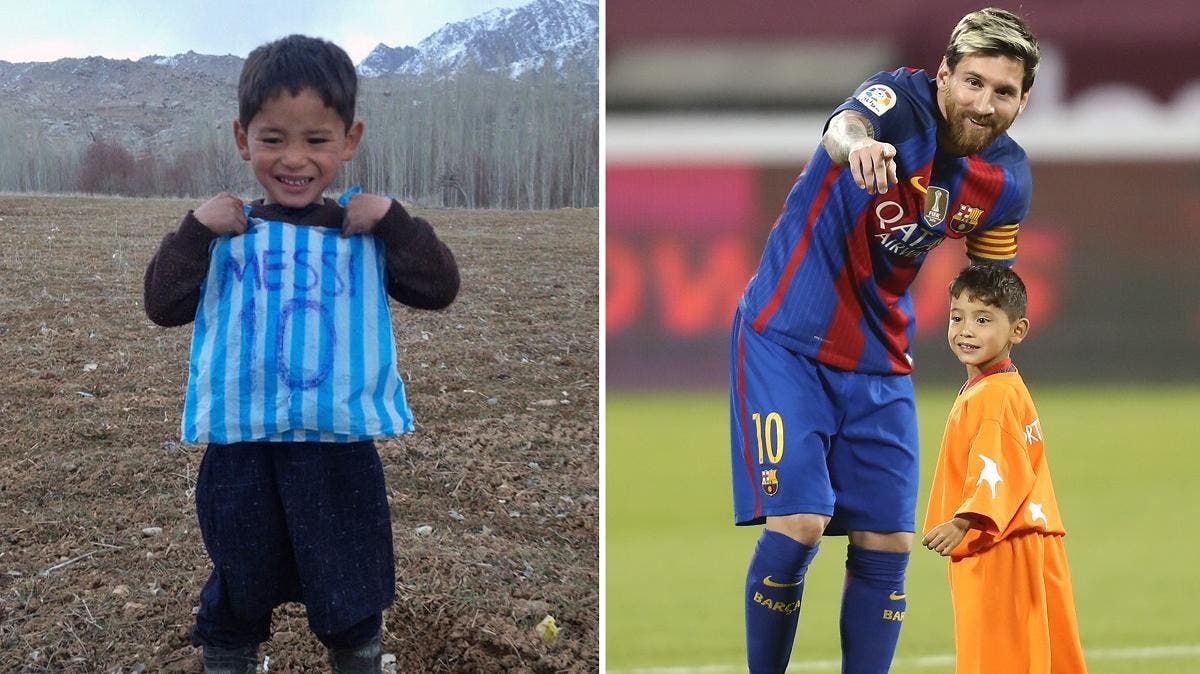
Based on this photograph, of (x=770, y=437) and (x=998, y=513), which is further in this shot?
(x=770, y=437)

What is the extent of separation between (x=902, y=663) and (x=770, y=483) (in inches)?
35.3

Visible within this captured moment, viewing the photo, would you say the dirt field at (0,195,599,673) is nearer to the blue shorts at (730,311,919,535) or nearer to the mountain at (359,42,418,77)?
the mountain at (359,42,418,77)

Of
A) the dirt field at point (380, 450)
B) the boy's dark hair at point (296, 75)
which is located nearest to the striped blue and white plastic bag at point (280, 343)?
the boy's dark hair at point (296, 75)

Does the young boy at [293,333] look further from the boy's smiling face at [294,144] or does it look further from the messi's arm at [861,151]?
the messi's arm at [861,151]

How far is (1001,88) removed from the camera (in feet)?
7.20

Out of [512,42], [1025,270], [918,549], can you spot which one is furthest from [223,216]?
[1025,270]

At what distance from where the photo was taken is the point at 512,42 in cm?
292

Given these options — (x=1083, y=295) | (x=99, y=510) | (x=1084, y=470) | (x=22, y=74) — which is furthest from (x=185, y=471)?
(x=1083, y=295)

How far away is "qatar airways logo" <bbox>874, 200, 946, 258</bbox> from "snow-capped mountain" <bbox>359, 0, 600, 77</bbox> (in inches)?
37.0

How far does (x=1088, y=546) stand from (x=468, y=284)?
2.21m

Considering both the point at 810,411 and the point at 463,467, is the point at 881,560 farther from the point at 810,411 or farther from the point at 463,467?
the point at 463,467

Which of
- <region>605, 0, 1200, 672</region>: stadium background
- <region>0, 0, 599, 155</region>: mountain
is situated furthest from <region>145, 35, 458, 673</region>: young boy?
<region>605, 0, 1200, 672</region>: stadium background

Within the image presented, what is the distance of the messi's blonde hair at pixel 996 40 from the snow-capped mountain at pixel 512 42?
94cm

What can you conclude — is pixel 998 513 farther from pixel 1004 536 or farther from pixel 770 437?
pixel 770 437
